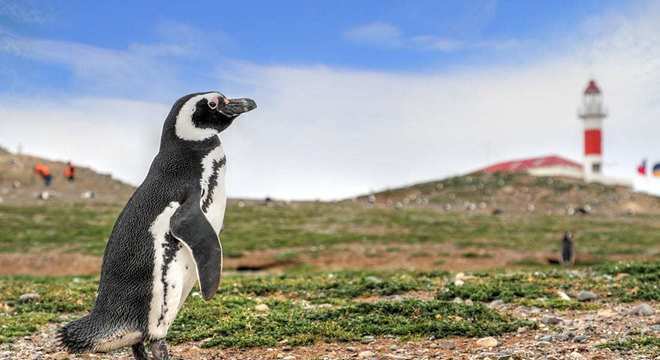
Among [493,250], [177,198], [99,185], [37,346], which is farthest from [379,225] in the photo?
[177,198]

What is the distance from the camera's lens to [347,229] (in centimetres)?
4172

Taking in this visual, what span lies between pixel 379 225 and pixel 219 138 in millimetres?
36538

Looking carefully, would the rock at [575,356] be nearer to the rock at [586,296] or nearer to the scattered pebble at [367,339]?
the scattered pebble at [367,339]

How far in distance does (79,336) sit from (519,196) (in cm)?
6864

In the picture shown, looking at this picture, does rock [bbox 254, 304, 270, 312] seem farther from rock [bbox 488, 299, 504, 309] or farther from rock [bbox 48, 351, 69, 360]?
rock [bbox 488, 299, 504, 309]

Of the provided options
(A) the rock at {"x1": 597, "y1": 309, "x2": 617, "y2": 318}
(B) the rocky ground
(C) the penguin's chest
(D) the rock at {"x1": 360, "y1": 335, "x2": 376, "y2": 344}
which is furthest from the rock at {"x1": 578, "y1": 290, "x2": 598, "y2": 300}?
(C) the penguin's chest

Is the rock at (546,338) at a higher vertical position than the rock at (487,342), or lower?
higher

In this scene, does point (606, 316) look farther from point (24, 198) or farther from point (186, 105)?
point (24, 198)

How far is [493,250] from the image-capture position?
33.2 metres

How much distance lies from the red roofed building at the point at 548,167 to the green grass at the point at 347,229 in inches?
1325

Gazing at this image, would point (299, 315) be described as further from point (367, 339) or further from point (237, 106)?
point (237, 106)

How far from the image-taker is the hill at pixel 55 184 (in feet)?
177

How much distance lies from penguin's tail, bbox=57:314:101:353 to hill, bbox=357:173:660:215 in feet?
197

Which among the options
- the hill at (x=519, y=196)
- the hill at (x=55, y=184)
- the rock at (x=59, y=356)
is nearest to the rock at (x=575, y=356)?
the rock at (x=59, y=356)
